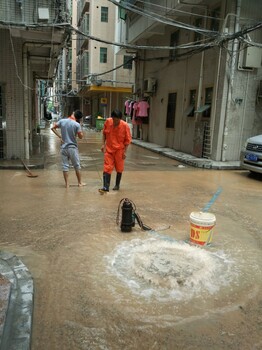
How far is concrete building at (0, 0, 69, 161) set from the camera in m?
8.25

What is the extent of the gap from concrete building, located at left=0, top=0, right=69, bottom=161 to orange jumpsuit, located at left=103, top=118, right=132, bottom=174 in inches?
121

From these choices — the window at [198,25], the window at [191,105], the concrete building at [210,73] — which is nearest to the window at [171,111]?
the concrete building at [210,73]

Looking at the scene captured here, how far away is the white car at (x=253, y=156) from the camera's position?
9.25 m

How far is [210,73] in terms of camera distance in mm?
12203

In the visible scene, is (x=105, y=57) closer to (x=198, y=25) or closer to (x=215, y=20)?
(x=198, y=25)

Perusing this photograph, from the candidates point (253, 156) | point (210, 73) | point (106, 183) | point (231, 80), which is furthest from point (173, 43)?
point (106, 183)

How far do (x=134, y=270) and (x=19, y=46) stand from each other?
850 centimetres

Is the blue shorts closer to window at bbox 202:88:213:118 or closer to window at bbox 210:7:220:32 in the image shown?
window at bbox 202:88:213:118

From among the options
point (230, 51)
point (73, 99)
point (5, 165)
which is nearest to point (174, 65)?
point (230, 51)

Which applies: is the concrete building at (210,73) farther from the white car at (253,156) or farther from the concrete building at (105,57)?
the concrete building at (105,57)

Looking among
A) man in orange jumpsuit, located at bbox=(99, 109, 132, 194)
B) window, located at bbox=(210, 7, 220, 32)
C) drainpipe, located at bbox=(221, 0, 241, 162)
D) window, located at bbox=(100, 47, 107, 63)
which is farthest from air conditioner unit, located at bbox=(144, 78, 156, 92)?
window, located at bbox=(100, 47, 107, 63)

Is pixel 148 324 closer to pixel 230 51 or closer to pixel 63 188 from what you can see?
pixel 63 188

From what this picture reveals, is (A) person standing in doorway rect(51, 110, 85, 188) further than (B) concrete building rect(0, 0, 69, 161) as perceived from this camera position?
No

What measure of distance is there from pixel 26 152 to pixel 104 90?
20.0m
